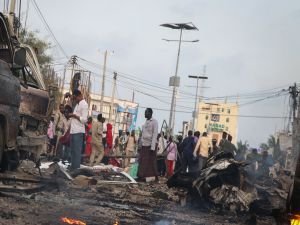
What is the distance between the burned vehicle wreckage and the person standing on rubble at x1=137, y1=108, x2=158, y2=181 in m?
3.02

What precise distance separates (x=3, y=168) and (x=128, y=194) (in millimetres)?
2001

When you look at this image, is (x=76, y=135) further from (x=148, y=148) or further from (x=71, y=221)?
(x=71, y=221)

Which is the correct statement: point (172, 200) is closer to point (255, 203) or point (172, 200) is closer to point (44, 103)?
point (255, 203)

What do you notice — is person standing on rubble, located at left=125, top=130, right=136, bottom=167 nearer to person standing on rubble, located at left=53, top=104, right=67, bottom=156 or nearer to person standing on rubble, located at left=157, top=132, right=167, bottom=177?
person standing on rubble, located at left=157, top=132, right=167, bottom=177

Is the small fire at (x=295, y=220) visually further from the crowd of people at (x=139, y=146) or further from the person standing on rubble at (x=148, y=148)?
the person standing on rubble at (x=148, y=148)

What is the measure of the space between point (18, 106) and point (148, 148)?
4653mm

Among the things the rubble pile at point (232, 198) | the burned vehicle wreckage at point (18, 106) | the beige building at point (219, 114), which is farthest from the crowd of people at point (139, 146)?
the beige building at point (219, 114)

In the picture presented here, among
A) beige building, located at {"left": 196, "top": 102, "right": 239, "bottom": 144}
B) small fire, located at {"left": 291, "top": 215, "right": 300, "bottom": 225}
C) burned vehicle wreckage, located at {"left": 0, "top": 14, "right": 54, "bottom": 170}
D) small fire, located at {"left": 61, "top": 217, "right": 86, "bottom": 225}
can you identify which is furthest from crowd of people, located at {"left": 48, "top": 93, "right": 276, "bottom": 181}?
beige building, located at {"left": 196, "top": 102, "right": 239, "bottom": 144}

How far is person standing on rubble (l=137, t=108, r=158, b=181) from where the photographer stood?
Result: 1055 centimetres

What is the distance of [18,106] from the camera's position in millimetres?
6453

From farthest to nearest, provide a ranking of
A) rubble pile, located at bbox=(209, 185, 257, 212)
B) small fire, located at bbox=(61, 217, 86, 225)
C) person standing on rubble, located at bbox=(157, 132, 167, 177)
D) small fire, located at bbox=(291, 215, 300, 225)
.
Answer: person standing on rubble, located at bbox=(157, 132, 167, 177), rubble pile, located at bbox=(209, 185, 257, 212), small fire, located at bbox=(61, 217, 86, 225), small fire, located at bbox=(291, 215, 300, 225)

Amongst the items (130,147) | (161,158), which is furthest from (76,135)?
(130,147)

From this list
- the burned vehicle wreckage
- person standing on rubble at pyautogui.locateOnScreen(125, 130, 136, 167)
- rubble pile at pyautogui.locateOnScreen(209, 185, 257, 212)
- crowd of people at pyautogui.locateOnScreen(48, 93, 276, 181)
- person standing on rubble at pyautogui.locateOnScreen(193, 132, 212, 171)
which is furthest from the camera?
person standing on rubble at pyautogui.locateOnScreen(125, 130, 136, 167)

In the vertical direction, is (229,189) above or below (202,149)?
below
